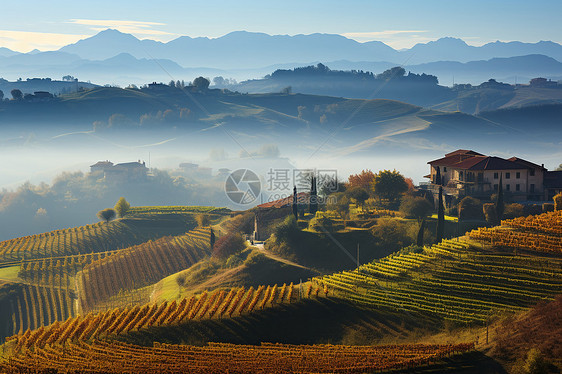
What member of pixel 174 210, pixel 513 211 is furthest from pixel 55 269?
pixel 513 211

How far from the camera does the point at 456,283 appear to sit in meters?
57.9

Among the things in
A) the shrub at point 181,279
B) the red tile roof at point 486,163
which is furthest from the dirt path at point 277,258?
the red tile roof at point 486,163

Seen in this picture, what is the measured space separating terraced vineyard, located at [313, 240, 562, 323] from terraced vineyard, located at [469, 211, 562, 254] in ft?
6.25

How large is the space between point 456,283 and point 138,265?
183ft

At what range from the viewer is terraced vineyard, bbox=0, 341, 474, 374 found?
44000 mm

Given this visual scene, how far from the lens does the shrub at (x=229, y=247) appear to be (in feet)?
286

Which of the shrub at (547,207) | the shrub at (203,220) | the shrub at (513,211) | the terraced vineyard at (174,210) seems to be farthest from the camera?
the terraced vineyard at (174,210)

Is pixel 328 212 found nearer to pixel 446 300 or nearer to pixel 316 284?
pixel 316 284

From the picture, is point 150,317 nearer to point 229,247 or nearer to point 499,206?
point 229,247

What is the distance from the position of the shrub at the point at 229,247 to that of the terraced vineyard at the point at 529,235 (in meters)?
33.6

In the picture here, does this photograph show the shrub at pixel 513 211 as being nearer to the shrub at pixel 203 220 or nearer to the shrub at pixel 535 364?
the shrub at pixel 535 364

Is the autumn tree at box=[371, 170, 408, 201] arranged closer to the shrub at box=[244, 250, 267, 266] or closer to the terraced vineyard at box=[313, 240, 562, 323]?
the shrub at box=[244, 250, 267, 266]

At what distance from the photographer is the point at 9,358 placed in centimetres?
5334

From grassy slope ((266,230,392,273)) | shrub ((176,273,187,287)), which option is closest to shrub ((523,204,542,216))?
grassy slope ((266,230,392,273))
